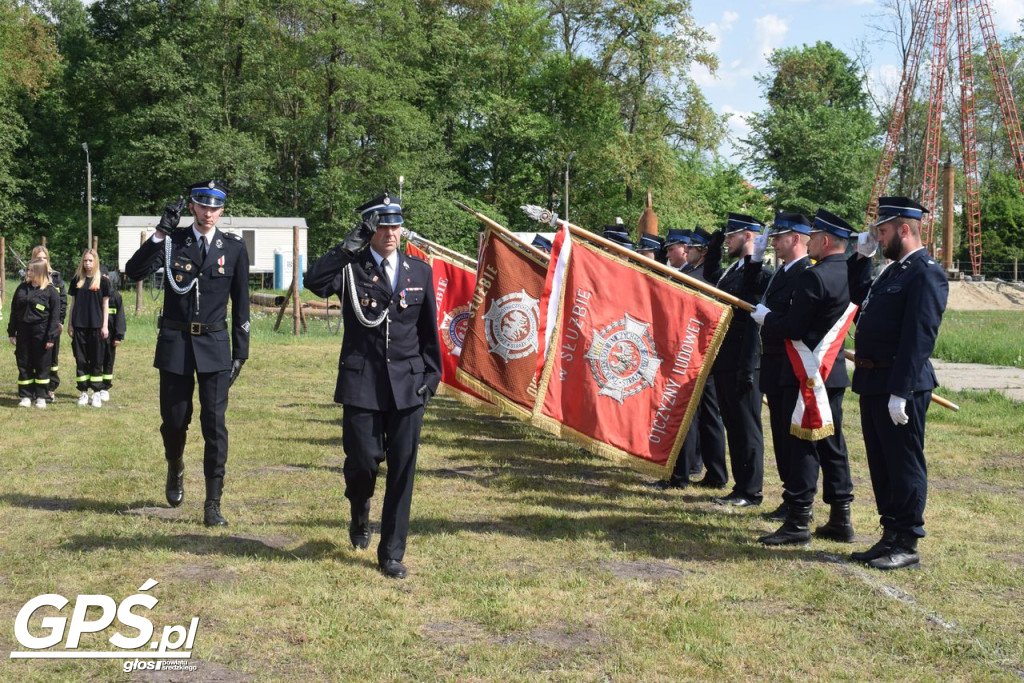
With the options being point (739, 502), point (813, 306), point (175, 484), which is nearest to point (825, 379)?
point (813, 306)

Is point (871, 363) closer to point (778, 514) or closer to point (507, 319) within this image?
point (778, 514)

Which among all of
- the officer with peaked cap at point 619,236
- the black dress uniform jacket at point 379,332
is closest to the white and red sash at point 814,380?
the black dress uniform jacket at point 379,332

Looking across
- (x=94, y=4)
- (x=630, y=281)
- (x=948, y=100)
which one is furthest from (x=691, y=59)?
(x=630, y=281)

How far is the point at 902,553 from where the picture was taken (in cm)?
644

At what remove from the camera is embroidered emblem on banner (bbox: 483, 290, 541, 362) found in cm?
959

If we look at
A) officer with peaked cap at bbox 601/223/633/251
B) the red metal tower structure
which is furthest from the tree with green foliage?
officer with peaked cap at bbox 601/223/633/251

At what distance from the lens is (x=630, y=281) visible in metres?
8.50

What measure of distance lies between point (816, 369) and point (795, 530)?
1.10m

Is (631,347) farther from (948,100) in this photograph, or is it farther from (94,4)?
(948,100)

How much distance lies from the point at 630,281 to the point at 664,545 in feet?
7.82

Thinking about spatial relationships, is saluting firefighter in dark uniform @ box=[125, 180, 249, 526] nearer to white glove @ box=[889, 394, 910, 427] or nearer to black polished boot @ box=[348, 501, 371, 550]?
black polished boot @ box=[348, 501, 371, 550]

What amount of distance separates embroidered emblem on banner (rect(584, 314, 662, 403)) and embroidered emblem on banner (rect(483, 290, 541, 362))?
1193mm

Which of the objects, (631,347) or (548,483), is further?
(548,483)

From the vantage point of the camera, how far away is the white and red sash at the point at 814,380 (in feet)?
22.9
